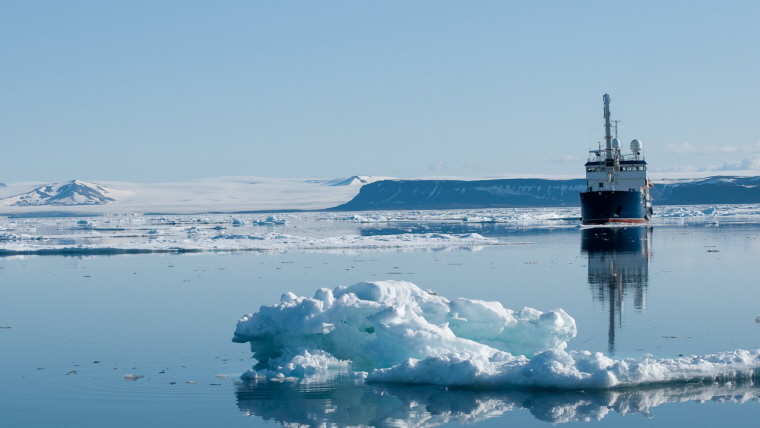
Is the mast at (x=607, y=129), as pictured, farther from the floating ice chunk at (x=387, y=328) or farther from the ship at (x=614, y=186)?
the floating ice chunk at (x=387, y=328)

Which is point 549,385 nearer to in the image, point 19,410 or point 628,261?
point 19,410

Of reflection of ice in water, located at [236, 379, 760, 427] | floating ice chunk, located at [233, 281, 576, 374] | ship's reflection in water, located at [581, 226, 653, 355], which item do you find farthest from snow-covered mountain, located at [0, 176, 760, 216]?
reflection of ice in water, located at [236, 379, 760, 427]

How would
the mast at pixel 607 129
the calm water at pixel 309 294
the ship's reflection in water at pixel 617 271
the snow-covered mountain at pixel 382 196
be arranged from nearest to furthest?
1. the calm water at pixel 309 294
2. the ship's reflection in water at pixel 617 271
3. the mast at pixel 607 129
4. the snow-covered mountain at pixel 382 196

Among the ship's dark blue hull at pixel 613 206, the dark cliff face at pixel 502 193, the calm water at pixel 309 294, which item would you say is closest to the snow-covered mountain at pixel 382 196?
the dark cliff face at pixel 502 193

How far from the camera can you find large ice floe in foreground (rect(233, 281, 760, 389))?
8570mm

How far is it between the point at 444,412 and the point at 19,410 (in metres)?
3.58

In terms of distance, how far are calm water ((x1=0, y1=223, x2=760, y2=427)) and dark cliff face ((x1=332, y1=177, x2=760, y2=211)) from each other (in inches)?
4397

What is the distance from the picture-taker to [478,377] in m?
8.64

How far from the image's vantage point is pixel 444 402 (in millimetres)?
8266

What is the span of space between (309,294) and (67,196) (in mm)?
184737

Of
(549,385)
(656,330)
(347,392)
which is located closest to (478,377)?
(549,385)

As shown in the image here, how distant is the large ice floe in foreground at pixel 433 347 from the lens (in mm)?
8570

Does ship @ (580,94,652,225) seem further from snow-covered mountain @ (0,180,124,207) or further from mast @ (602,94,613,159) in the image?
snow-covered mountain @ (0,180,124,207)

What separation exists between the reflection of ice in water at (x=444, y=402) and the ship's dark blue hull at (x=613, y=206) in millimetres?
39316
